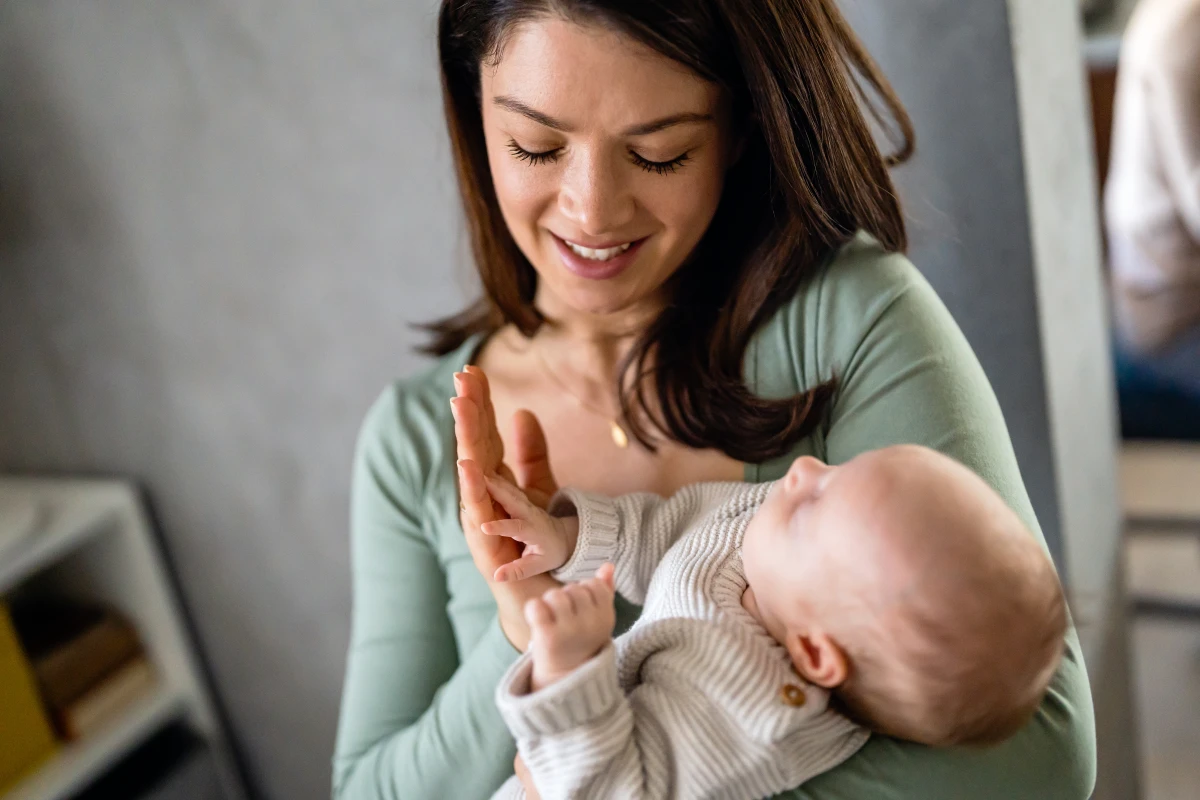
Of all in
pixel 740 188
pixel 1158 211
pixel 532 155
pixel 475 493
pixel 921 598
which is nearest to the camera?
pixel 921 598

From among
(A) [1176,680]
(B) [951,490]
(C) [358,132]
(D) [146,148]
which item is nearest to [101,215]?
(D) [146,148]

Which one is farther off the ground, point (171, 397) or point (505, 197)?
point (505, 197)

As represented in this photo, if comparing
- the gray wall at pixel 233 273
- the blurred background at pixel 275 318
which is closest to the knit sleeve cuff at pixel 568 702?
the blurred background at pixel 275 318

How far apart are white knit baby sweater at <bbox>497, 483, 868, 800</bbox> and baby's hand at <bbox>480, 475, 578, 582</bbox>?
0.09 m

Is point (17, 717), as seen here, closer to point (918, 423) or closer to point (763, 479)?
point (763, 479)

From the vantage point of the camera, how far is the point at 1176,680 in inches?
82.4

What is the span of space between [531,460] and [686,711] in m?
0.28

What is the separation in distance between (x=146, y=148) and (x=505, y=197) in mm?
826

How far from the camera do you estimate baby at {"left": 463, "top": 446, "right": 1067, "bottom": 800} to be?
0.69m

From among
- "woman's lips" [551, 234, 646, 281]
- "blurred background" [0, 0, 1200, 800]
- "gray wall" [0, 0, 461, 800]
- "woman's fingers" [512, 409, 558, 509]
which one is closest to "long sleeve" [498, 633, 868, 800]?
"woman's fingers" [512, 409, 558, 509]

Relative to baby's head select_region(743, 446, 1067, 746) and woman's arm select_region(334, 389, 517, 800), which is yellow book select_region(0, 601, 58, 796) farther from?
baby's head select_region(743, 446, 1067, 746)

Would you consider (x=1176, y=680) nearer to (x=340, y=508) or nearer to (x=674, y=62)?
(x=340, y=508)

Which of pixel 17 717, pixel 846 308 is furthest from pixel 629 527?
pixel 17 717

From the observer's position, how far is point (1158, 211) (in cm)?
174
